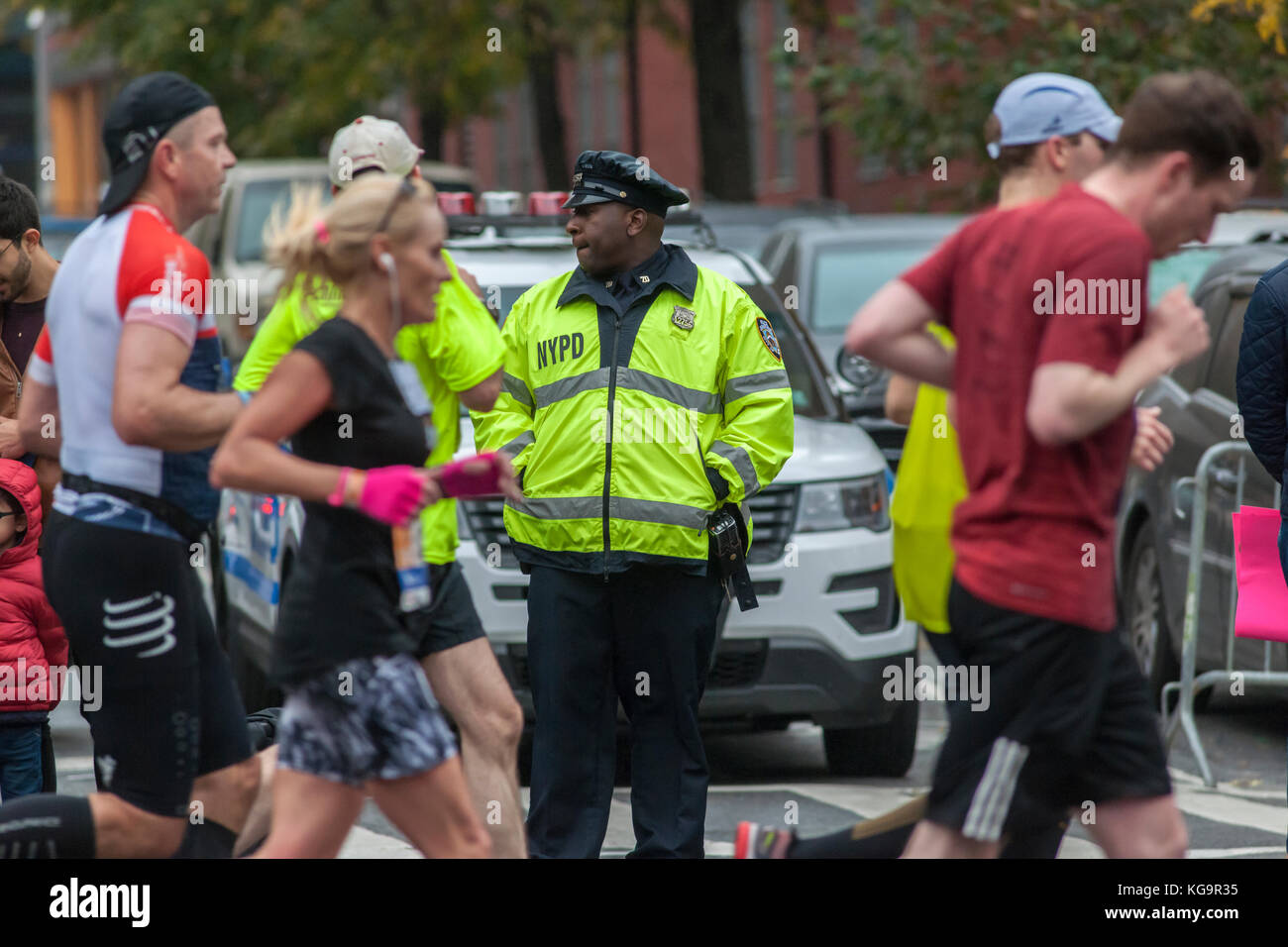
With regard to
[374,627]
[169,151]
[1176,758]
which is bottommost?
[1176,758]

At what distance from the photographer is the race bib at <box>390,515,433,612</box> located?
407cm

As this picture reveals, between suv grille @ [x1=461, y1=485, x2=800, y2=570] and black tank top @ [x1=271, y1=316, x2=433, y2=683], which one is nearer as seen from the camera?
black tank top @ [x1=271, y1=316, x2=433, y2=683]

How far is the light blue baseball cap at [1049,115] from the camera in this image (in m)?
4.43

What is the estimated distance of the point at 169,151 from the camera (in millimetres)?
4543

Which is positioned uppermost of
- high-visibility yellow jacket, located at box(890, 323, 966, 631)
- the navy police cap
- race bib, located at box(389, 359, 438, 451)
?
the navy police cap

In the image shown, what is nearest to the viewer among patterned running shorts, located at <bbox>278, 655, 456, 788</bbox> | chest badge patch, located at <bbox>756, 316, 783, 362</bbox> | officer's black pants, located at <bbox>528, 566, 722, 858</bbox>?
patterned running shorts, located at <bbox>278, 655, 456, 788</bbox>

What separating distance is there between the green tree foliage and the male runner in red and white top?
12.5 meters

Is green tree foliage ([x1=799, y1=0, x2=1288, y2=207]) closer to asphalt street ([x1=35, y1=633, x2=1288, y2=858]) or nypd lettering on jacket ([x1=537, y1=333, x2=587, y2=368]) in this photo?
asphalt street ([x1=35, y1=633, x2=1288, y2=858])

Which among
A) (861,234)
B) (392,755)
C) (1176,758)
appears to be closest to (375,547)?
(392,755)

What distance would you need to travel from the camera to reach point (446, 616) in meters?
5.38

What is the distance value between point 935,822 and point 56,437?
87.9 inches

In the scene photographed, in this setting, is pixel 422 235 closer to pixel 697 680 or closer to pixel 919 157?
pixel 697 680

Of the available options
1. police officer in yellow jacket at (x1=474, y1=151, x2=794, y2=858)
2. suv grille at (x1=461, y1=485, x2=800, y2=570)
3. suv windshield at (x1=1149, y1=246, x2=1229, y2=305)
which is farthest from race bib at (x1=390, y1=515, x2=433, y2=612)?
suv windshield at (x1=1149, y1=246, x2=1229, y2=305)

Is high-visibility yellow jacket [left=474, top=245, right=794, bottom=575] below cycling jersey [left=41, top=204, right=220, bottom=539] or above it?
below
